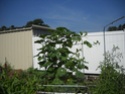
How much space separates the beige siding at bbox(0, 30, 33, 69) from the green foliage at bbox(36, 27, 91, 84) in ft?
28.3

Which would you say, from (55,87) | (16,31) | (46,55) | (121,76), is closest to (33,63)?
(16,31)

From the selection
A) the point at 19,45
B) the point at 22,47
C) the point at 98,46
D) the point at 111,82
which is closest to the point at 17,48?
the point at 19,45

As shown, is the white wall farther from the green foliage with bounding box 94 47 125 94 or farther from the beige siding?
the green foliage with bounding box 94 47 125 94

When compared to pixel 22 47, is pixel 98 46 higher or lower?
lower

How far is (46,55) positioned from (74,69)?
826 millimetres

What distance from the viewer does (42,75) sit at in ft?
21.2

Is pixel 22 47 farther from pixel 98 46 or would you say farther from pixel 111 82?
pixel 111 82

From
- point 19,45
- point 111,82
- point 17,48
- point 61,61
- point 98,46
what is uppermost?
point 19,45

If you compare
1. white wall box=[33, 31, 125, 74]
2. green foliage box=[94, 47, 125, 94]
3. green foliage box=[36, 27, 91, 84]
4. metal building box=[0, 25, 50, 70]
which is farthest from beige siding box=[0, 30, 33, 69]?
green foliage box=[94, 47, 125, 94]

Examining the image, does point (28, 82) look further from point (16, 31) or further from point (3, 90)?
point (16, 31)

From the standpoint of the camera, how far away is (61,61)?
6520mm

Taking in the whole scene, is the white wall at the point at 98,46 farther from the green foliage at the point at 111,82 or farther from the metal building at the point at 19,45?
the green foliage at the point at 111,82

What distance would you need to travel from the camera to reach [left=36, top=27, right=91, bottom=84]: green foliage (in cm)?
637

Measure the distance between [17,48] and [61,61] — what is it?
404 inches
